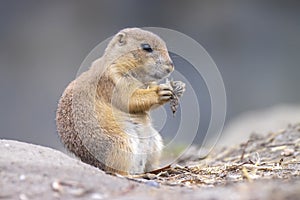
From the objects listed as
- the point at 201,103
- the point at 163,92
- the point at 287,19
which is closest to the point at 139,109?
the point at 163,92

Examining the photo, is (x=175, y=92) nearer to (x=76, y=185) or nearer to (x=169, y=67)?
(x=169, y=67)

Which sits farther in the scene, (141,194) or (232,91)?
(232,91)

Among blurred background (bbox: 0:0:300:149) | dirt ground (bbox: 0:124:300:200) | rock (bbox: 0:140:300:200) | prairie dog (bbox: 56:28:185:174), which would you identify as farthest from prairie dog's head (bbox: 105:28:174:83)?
blurred background (bbox: 0:0:300:149)

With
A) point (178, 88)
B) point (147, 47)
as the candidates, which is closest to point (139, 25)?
point (147, 47)

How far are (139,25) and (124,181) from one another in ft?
24.6

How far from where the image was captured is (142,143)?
4.14m

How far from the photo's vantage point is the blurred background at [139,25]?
10156 mm

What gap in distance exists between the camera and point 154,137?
4258mm

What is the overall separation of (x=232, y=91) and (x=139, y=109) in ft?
20.9

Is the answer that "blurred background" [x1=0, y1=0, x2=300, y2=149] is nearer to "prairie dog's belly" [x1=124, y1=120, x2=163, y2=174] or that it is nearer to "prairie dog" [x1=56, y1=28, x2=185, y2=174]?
"prairie dog" [x1=56, y1=28, x2=185, y2=174]

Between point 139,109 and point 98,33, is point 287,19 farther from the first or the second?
point 139,109

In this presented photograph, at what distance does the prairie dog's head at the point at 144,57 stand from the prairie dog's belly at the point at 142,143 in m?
0.35

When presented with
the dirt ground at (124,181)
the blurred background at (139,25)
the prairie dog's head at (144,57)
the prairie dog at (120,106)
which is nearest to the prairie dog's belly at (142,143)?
the prairie dog at (120,106)

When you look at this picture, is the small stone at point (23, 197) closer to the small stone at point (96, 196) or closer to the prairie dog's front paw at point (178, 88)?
the small stone at point (96, 196)
